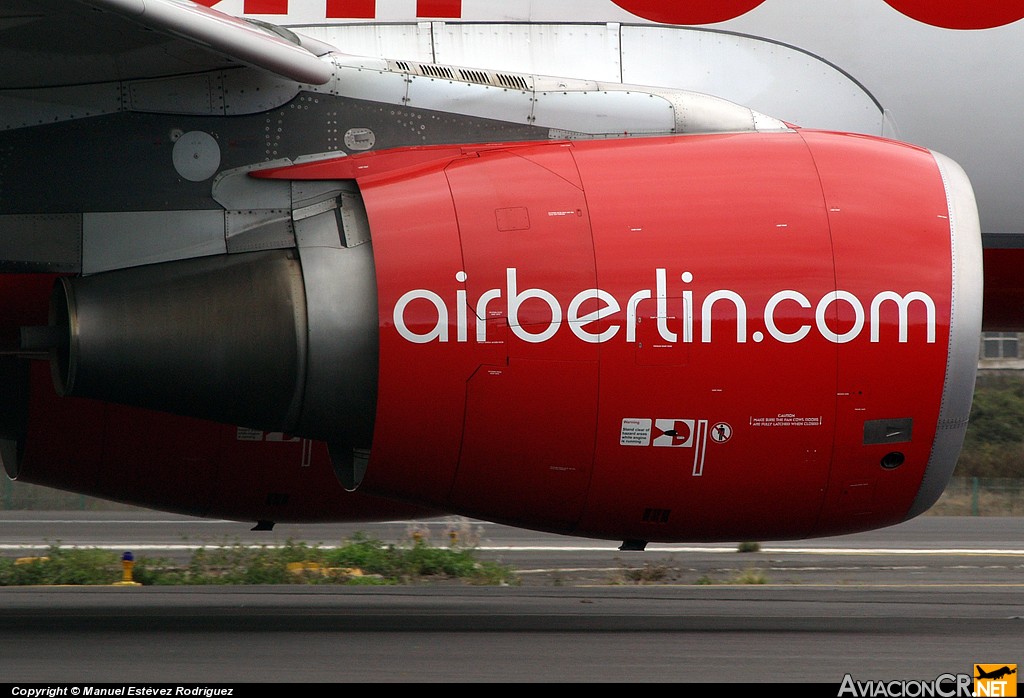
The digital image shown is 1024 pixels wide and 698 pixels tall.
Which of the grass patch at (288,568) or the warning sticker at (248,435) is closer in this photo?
the warning sticker at (248,435)

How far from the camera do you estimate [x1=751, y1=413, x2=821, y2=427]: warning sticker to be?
5.69 meters

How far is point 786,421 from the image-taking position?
5.71 meters

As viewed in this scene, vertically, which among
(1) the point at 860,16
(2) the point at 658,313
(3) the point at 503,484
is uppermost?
(1) the point at 860,16

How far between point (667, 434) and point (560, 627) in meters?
2.03

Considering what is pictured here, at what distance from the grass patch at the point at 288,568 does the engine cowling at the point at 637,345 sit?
15.9 feet

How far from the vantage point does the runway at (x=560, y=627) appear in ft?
18.4

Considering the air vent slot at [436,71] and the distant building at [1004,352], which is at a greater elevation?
the air vent slot at [436,71]

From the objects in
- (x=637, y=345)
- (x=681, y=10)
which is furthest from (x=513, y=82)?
(x=637, y=345)

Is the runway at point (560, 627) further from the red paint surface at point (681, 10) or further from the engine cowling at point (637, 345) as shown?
the red paint surface at point (681, 10)

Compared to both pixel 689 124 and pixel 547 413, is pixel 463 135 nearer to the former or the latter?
pixel 689 124

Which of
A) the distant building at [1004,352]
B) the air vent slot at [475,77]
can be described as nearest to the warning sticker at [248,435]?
the air vent slot at [475,77]

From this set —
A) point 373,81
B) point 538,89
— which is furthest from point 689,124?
point 373,81

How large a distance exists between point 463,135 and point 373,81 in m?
0.54

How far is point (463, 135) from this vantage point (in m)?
6.29
